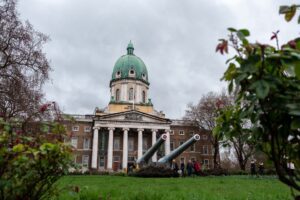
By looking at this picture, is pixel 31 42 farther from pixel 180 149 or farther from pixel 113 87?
pixel 113 87

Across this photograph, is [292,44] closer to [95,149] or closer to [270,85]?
[270,85]

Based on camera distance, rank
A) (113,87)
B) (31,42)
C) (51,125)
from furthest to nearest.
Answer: (113,87) < (31,42) < (51,125)

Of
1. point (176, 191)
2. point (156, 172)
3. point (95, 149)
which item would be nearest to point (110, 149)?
point (95, 149)

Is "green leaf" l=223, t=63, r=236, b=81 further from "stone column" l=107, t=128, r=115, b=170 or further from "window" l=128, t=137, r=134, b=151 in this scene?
"window" l=128, t=137, r=134, b=151

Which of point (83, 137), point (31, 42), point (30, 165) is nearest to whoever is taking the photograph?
point (30, 165)

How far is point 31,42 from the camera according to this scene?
20891 millimetres

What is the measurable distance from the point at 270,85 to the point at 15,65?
2136 centimetres

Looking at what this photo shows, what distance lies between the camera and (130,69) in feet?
211

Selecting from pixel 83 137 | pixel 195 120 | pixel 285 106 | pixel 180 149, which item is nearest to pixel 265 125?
pixel 285 106

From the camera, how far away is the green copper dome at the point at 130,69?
209ft

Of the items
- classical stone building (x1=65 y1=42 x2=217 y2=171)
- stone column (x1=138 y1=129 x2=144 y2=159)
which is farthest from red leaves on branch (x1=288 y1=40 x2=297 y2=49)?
stone column (x1=138 y1=129 x2=144 y2=159)

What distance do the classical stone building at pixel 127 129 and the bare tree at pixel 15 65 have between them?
32374 mm

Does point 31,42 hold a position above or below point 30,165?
above

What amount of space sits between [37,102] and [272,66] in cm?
1986
